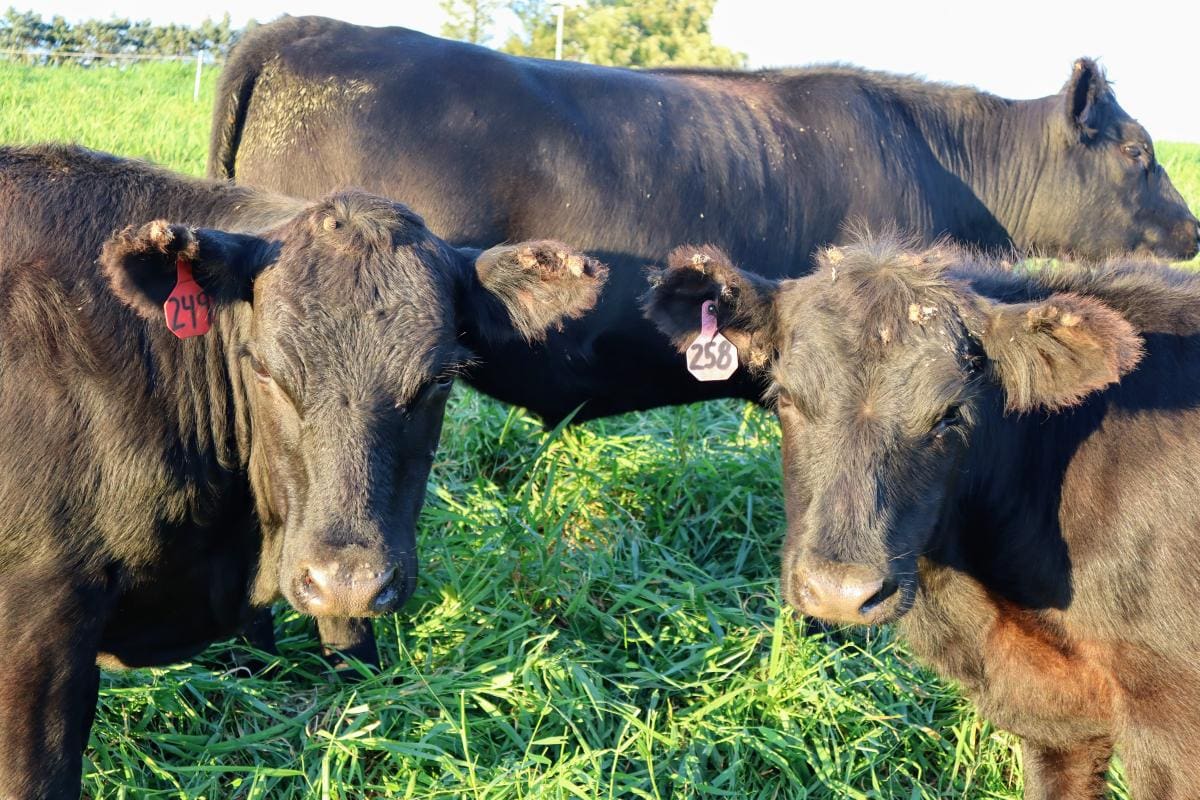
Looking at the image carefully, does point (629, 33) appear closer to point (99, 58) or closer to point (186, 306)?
point (99, 58)

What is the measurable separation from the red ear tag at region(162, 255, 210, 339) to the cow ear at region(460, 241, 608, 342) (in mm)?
815

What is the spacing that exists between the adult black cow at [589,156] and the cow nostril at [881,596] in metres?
2.22

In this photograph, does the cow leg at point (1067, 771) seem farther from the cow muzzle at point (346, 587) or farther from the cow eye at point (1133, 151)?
the cow eye at point (1133, 151)

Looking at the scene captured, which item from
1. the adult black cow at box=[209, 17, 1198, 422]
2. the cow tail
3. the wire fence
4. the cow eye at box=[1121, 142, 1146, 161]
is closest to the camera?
the adult black cow at box=[209, 17, 1198, 422]

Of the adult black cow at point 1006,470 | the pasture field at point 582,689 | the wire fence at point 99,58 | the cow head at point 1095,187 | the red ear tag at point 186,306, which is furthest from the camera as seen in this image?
the wire fence at point 99,58

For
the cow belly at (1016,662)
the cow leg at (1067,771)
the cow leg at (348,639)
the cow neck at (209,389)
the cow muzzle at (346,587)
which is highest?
the cow neck at (209,389)

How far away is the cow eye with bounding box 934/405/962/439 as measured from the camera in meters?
3.38

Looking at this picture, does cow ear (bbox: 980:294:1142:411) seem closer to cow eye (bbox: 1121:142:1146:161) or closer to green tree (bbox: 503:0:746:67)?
cow eye (bbox: 1121:142:1146:161)

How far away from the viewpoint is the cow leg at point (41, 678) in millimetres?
3361

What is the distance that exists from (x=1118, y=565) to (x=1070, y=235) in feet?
13.7

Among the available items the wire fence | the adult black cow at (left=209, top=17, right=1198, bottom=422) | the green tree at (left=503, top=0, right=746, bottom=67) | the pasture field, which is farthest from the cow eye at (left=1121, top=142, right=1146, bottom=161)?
the green tree at (left=503, top=0, right=746, bottom=67)

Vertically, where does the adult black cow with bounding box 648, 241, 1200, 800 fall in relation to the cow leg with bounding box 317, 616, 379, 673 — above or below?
above

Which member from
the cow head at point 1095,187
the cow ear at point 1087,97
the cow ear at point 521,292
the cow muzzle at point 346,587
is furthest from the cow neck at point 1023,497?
the cow ear at point 1087,97

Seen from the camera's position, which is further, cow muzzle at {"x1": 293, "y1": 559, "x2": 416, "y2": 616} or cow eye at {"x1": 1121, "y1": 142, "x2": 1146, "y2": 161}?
cow eye at {"x1": 1121, "y1": 142, "x2": 1146, "y2": 161}
